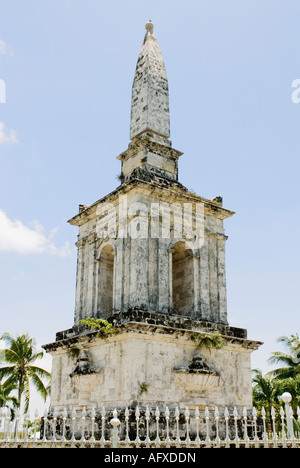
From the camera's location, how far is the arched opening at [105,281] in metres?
15.8

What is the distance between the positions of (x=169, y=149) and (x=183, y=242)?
11.2ft

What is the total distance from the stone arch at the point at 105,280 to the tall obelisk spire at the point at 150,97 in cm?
401

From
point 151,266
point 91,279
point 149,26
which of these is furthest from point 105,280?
point 149,26

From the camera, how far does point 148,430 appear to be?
35.8 ft

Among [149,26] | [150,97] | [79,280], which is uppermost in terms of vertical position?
[149,26]

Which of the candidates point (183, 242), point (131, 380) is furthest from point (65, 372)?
point (183, 242)

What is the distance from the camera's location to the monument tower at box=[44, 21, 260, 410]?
507 inches

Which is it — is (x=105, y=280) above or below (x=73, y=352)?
above

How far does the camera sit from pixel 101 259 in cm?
1600

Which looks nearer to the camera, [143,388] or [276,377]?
[143,388]

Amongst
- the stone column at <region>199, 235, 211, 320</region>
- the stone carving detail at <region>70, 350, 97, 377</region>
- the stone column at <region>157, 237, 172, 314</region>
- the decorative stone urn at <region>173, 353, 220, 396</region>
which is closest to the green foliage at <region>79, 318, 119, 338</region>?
the stone carving detail at <region>70, 350, 97, 377</region>

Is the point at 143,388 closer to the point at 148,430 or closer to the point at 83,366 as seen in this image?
the point at 148,430

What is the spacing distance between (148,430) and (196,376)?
8.41ft
